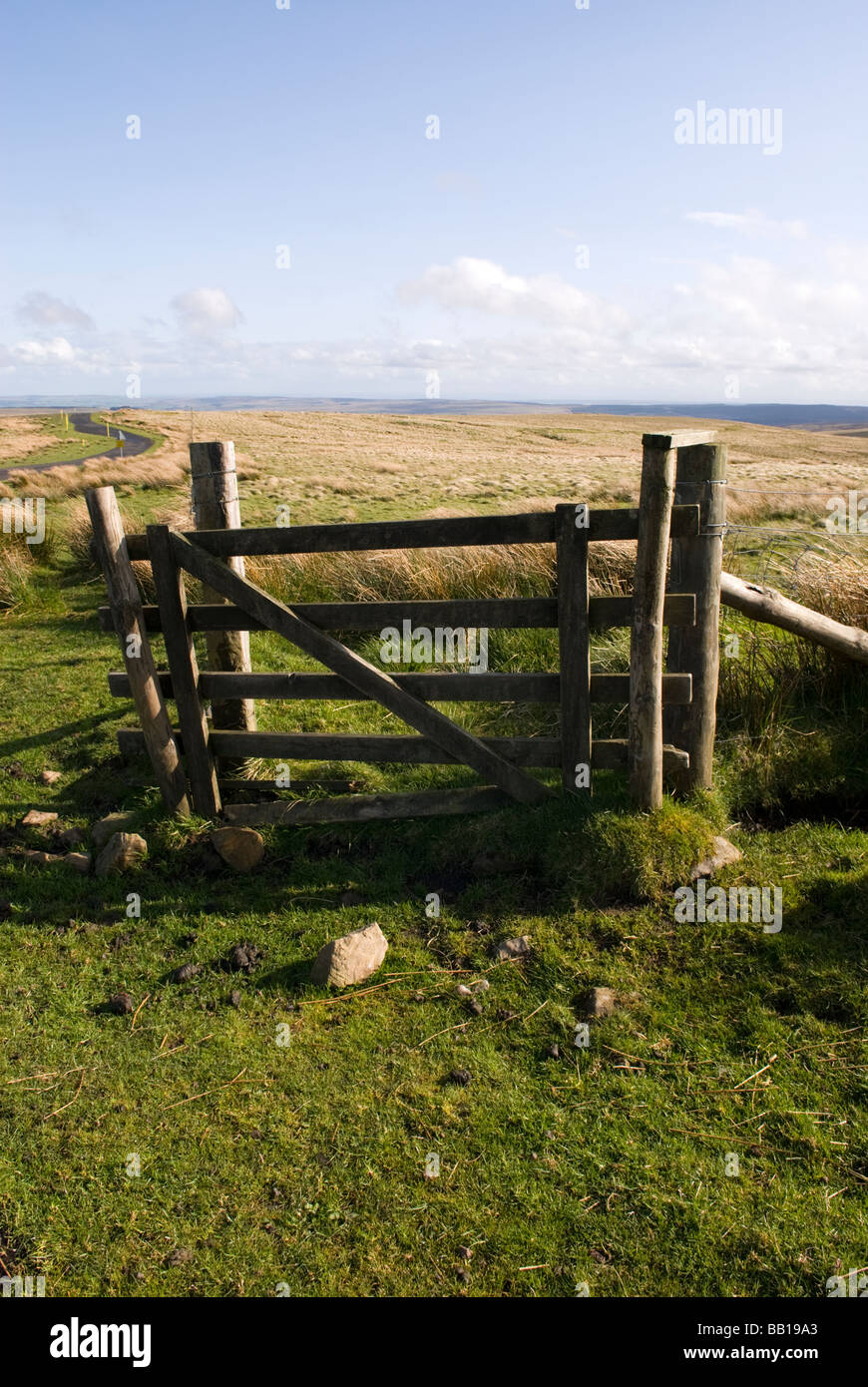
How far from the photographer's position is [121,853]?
6172 mm

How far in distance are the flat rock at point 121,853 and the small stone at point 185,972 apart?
4.26 feet

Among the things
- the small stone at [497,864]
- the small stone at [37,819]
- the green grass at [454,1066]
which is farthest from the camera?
the small stone at [37,819]

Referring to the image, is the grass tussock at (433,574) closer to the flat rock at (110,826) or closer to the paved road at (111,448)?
the flat rock at (110,826)

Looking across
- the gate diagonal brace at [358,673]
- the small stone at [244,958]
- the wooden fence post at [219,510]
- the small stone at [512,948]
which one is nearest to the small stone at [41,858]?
the wooden fence post at [219,510]

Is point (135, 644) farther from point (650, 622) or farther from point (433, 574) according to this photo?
point (433, 574)

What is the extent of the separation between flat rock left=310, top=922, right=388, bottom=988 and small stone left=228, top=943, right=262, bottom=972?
383 millimetres

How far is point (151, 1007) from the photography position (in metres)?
4.89

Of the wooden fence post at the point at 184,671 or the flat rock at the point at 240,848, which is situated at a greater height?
the wooden fence post at the point at 184,671

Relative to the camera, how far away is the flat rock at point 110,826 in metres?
6.61

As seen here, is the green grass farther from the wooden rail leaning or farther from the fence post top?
the fence post top

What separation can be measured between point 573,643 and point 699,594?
36.0 inches

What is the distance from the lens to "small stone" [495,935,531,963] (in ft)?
16.8

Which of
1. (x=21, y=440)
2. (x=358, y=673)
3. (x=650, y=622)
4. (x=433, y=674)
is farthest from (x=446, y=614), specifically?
(x=21, y=440)

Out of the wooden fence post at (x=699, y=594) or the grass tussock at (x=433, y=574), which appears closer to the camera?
the wooden fence post at (x=699, y=594)
